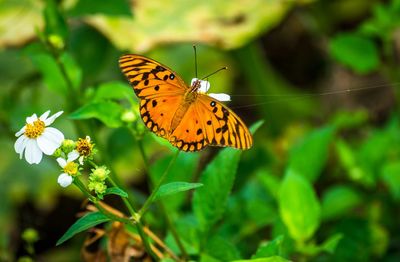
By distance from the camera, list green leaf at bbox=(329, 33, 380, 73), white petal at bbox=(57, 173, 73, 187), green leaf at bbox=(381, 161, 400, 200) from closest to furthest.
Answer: white petal at bbox=(57, 173, 73, 187) → green leaf at bbox=(381, 161, 400, 200) → green leaf at bbox=(329, 33, 380, 73)

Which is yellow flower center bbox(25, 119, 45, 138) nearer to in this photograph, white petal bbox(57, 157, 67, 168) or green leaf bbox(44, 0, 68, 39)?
white petal bbox(57, 157, 67, 168)

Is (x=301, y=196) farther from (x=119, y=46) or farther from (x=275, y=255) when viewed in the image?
(x=119, y=46)

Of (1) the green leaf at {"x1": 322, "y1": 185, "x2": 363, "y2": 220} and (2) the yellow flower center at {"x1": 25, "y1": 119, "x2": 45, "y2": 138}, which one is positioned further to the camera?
(1) the green leaf at {"x1": 322, "y1": 185, "x2": 363, "y2": 220}

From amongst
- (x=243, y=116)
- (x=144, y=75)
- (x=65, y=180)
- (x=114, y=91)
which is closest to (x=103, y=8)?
(x=114, y=91)

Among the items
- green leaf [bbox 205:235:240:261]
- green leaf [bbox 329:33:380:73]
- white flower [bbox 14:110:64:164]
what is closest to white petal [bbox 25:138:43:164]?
white flower [bbox 14:110:64:164]

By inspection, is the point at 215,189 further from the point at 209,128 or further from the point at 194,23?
the point at 194,23

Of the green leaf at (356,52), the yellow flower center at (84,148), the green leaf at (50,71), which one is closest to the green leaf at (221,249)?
the yellow flower center at (84,148)

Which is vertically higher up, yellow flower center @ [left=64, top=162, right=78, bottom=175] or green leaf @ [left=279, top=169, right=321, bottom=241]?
yellow flower center @ [left=64, top=162, right=78, bottom=175]
